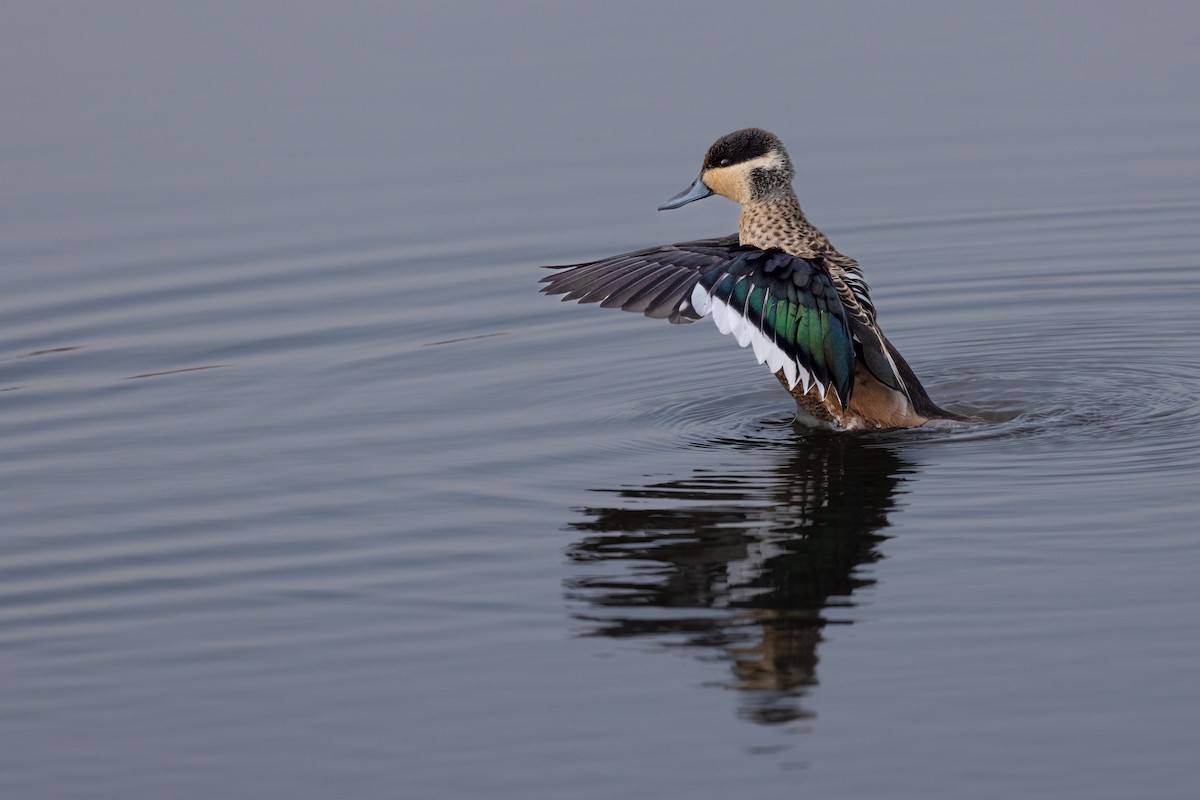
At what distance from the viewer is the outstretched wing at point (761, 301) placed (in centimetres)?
786

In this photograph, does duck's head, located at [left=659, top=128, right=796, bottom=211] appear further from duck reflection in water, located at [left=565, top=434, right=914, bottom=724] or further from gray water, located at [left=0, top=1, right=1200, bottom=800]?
duck reflection in water, located at [left=565, top=434, right=914, bottom=724]

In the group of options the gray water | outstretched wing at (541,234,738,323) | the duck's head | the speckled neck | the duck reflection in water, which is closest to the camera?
the gray water

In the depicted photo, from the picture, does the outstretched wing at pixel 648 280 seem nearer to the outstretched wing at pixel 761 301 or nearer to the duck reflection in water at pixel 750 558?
the outstretched wing at pixel 761 301

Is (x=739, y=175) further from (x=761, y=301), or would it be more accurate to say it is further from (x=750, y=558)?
(x=750, y=558)

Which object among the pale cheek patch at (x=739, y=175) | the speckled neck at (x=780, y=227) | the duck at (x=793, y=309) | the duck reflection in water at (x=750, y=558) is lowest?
the duck reflection in water at (x=750, y=558)

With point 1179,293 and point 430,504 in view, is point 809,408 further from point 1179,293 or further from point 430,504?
point 1179,293

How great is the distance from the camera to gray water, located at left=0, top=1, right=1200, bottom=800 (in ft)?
17.6

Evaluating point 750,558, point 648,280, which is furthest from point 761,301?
point 750,558

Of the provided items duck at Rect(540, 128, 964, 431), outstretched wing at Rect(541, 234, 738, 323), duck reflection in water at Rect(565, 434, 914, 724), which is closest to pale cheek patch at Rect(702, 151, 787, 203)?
duck at Rect(540, 128, 964, 431)

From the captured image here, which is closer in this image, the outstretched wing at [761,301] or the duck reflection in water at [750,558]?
the duck reflection in water at [750,558]

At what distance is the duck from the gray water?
24cm

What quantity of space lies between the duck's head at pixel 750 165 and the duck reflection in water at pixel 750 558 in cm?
138

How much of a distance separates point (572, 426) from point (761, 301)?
1181 millimetres

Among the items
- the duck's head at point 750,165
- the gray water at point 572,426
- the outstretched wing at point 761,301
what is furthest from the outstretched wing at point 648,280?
the gray water at point 572,426
